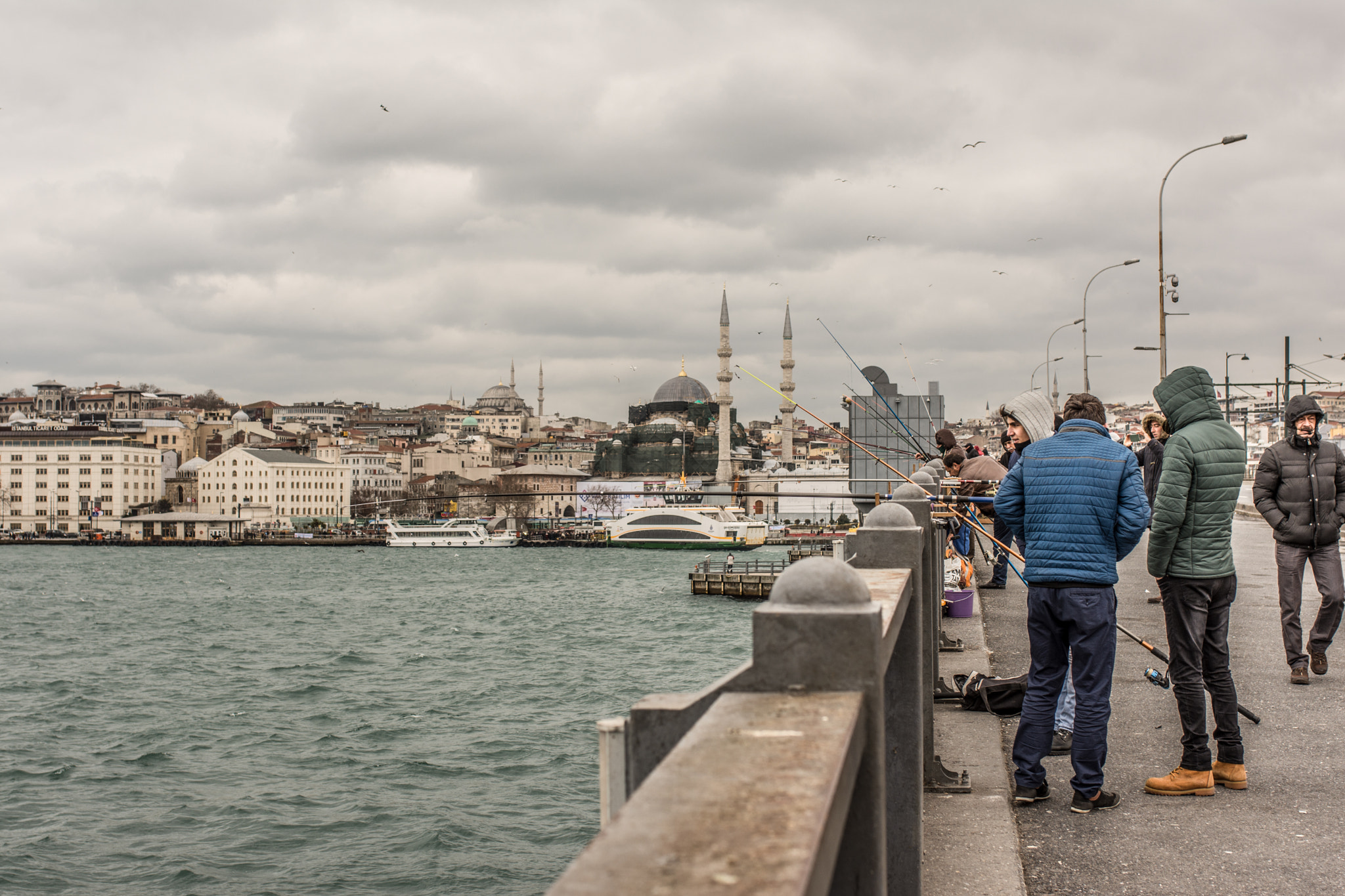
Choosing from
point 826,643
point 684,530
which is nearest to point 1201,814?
point 826,643

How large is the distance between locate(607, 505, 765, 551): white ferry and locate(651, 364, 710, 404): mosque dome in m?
43.3

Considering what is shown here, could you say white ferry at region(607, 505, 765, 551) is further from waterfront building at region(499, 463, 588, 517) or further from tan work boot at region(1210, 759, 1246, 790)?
tan work boot at region(1210, 759, 1246, 790)

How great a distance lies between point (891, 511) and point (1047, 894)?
3.29ft

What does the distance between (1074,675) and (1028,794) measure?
397 millimetres

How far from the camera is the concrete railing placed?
93 cm

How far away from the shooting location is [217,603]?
39562 mm

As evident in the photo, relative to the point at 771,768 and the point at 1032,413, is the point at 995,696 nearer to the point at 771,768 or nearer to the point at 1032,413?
the point at 1032,413

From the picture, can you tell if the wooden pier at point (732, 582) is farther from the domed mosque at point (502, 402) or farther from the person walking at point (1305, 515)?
the domed mosque at point (502, 402)

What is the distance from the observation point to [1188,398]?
370 centimetres

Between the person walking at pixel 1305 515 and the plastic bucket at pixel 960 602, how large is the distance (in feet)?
6.85

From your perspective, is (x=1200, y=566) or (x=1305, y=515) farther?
(x=1305, y=515)

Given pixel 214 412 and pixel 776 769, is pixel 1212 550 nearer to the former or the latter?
pixel 776 769

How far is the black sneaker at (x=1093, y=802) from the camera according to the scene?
335 centimetres

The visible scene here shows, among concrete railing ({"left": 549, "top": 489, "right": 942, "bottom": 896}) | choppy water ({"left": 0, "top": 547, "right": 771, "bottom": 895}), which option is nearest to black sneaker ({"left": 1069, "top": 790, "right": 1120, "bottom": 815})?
concrete railing ({"left": 549, "top": 489, "right": 942, "bottom": 896})
